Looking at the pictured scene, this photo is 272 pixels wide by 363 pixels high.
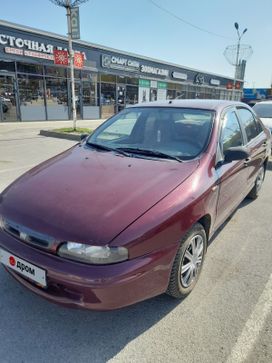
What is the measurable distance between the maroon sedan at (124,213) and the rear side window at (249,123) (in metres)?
0.68

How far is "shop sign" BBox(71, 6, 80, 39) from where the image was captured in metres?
11.3

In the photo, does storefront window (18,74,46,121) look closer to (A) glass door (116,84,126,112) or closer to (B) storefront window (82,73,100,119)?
(B) storefront window (82,73,100,119)

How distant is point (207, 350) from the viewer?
2.02 metres

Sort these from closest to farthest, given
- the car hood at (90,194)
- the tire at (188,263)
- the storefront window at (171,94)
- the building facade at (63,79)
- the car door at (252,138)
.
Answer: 1. the car hood at (90,194)
2. the tire at (188,263)
3. the car door at (252,138)
4. the building facade at (63,79)
5. the storefront window at (171,94)

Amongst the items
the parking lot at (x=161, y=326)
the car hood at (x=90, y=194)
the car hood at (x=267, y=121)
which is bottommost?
the parking lot at (x=161, y=326)

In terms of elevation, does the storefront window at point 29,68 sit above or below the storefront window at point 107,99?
above

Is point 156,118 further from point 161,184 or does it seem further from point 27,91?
point 27,91

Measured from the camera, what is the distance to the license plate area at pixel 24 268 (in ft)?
6.56

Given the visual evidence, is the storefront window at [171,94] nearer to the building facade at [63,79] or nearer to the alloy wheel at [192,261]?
the building facade at [63,79]

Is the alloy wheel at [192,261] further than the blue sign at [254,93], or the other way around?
the blue sign at [254,93]

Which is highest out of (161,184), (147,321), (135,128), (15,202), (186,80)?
(186,80)

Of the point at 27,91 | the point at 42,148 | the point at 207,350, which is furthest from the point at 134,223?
the point at 27,91

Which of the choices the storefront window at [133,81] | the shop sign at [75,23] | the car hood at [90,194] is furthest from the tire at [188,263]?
the storefront window at [133,81]

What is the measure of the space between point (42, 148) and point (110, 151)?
6761mm
